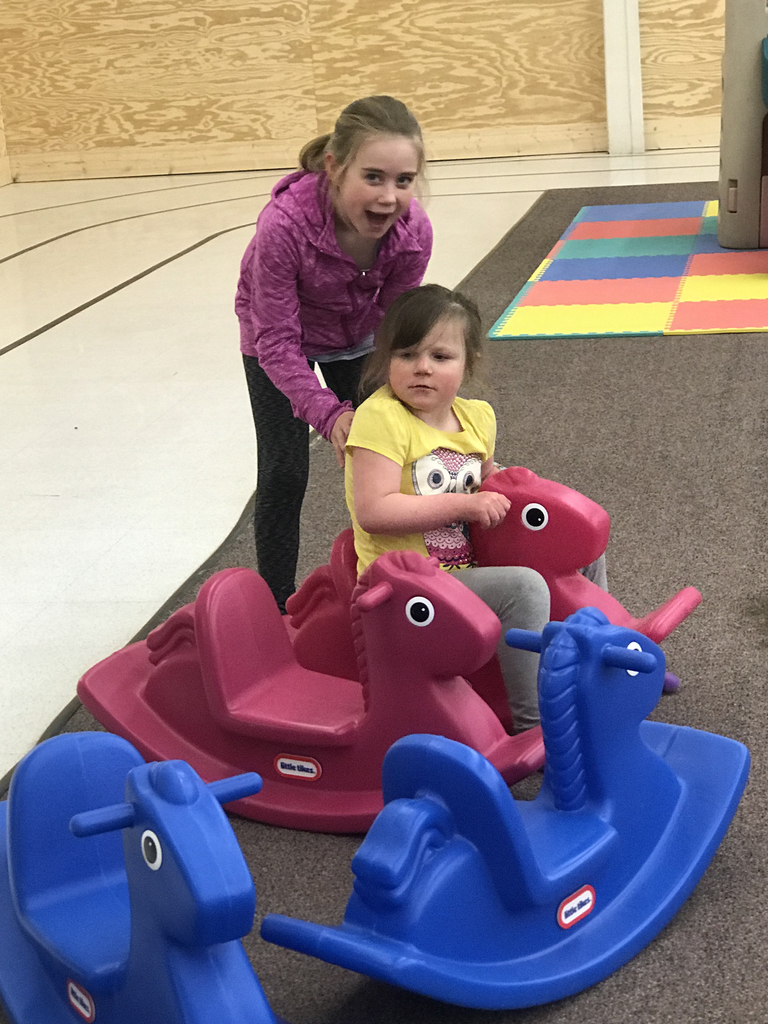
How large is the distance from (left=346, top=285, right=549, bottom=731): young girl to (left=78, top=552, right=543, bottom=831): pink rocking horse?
93mm

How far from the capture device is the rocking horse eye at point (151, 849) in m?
0.95

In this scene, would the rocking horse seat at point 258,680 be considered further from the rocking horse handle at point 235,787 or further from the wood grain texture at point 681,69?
the wood grain texture at point 681,69

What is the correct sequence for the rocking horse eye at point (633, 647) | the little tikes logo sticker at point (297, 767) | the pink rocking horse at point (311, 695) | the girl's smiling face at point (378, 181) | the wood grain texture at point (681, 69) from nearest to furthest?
1. the rocking horse eye at point (633, 647)
2. the pink rocking horse at point (311, 695)
3. the little tikes logo sticker at point (297, 767)
4. the girl's smiling face at point (378, 181)
5. the wood grain texture at point (681, 69)

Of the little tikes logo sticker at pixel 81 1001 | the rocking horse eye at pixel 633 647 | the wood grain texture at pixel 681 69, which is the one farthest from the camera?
the wood grain texture at pixel 681 69

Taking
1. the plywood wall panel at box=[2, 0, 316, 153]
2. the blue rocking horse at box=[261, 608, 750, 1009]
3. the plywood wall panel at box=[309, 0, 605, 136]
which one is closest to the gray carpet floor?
the blue rocking horse at box=[261, 608, 750, 1009]

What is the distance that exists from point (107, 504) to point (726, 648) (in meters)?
1.30

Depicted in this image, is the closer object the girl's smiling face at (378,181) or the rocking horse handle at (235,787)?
the rocking horse handle at (235,787)

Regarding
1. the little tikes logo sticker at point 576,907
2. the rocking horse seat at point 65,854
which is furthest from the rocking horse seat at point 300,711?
the little tikes logo sticker at point 576,907

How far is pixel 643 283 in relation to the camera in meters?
3.77

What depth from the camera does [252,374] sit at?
1851mm

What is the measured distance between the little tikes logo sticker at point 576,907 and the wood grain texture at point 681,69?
17.5 ft

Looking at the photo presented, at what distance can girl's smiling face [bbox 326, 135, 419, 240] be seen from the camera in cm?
155

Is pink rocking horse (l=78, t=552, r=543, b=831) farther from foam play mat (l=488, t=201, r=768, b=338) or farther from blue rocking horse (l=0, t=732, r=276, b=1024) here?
foam play mat (l=488, t=201, r=768, b=338)

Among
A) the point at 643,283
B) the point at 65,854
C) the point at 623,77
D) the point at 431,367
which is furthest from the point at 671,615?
the point at 623,77
